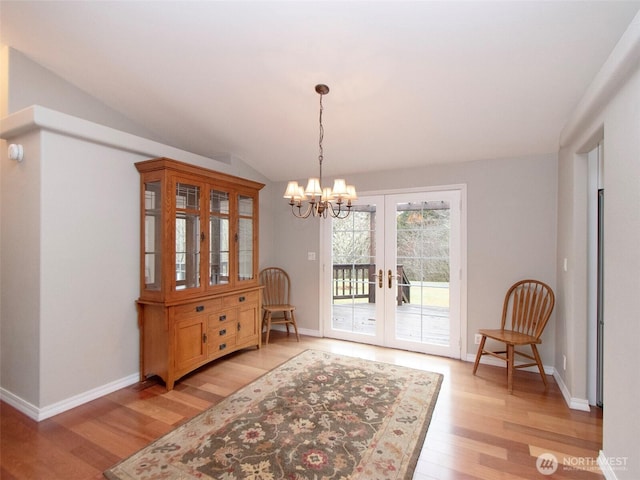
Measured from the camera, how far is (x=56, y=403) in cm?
252

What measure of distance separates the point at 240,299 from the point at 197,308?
0.66 m

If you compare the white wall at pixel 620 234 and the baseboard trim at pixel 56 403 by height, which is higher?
the white wall at pixel 620 234

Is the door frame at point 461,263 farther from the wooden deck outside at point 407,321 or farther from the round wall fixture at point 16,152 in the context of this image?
the round wall fixture at point 16,152

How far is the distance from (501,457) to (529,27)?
271 centimetres

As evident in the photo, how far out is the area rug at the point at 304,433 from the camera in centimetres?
188

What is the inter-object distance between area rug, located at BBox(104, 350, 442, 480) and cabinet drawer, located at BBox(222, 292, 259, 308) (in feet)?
3.01

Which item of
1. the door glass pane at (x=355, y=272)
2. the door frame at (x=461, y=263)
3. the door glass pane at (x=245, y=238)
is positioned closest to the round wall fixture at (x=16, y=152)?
the door glass pane at (x=245, y=238)

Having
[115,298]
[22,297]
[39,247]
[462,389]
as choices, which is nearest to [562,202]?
[462,389]

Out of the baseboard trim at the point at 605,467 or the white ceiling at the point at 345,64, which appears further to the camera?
the white ceiling at the point at 345,64

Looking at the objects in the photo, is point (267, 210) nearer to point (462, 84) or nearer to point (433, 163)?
point (433, 163)

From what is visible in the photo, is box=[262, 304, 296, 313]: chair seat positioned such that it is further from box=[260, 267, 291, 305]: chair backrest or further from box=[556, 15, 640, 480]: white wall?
box=[556, 15, 640, 480]: white wall

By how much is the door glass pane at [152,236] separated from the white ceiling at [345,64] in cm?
98

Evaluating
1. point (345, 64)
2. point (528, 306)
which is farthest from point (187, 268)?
point (528, 306)

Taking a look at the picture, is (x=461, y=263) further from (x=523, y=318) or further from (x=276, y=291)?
(x=276, y=291)
